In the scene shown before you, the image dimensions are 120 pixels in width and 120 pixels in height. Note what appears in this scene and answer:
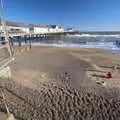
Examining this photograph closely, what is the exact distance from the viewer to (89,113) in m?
7.61

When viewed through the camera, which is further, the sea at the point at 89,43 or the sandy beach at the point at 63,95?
the sea at the point at 89,43

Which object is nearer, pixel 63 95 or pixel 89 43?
pixel 63 95

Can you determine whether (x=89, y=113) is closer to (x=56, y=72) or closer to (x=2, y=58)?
(x=2, y=58)

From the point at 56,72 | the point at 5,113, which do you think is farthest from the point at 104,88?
the point at 5,113

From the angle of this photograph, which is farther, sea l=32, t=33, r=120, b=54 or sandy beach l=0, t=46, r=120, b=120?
sea l=32, t=33, r=120, b=54

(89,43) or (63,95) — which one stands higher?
(89,43)

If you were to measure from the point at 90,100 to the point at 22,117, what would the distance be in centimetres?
382

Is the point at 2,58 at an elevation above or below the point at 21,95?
above

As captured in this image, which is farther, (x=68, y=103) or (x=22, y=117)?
(x=68, y=103)

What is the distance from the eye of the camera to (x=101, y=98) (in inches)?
361

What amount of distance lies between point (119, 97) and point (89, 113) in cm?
272

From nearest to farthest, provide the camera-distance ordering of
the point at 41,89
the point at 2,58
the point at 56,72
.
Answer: the point at 2,58 < the point at 41,89 < the point at 56,72

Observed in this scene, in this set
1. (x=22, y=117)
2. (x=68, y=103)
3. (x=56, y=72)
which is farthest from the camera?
(x=56, y=72)

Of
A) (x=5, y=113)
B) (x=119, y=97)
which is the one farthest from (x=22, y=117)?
(x=119, y=97)
